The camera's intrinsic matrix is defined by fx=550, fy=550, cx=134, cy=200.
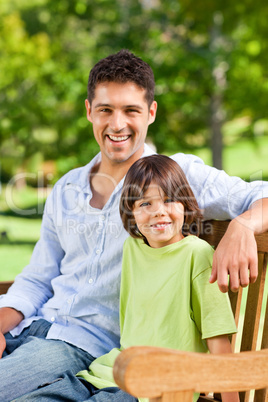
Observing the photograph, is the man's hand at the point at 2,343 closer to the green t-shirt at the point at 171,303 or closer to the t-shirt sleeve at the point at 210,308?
the green t-shirt at the point at 171,303

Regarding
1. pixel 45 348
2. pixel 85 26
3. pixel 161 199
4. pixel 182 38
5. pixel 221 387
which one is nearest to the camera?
pixel 221 387

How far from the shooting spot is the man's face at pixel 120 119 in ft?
7.84

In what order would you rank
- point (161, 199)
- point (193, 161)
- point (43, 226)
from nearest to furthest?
point (161, 199) → point (193, 161) → point (43, 226)

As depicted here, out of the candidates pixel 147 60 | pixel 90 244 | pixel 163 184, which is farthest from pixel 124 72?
pixel 147 60

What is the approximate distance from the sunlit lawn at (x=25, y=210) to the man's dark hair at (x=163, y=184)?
656 mm

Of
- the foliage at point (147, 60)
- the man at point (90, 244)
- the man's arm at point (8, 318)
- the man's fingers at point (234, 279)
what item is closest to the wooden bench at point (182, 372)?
the man's fingers at point (234, 279)

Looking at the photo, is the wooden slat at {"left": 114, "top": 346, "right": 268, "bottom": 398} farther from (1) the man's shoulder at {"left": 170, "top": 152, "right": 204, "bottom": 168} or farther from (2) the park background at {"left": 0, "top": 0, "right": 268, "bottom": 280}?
(2) the park background at {"left": 0, "top": 0, "right": 268, "bottom": 280}

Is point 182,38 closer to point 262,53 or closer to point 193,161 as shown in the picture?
point 262,53

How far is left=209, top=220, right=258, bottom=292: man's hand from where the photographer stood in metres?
1.72

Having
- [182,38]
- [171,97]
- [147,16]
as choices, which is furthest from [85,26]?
[171,97]

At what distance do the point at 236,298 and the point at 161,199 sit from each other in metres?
0.49

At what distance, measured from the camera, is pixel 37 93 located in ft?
45.3

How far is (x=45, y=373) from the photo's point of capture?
2059 mm

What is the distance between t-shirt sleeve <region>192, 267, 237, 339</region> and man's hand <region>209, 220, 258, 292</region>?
0.26 ft
